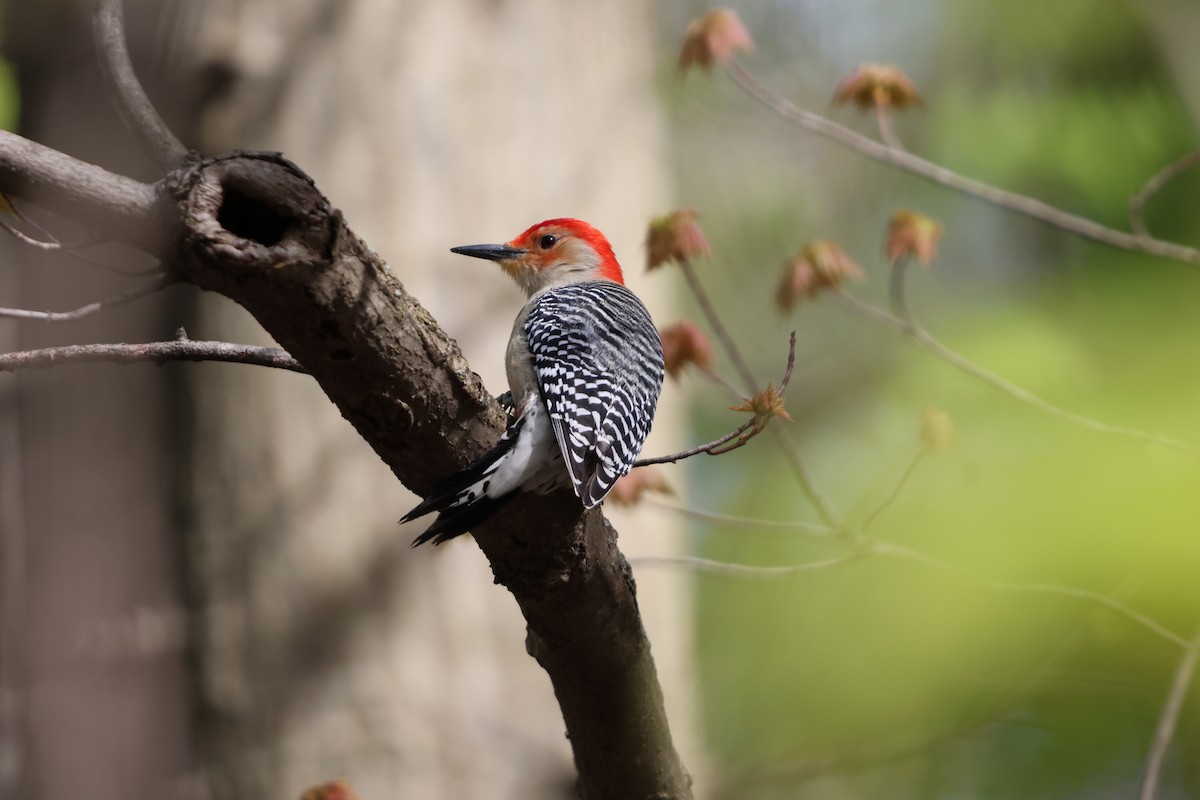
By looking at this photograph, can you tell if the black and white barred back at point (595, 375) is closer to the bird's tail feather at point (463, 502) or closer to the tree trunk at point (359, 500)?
the bird's tail feather at point (463, 502)

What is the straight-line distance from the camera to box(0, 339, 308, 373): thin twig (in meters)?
1.56

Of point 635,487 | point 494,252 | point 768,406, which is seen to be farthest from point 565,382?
point 494,252

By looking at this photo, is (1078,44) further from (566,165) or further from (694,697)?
(694,697)

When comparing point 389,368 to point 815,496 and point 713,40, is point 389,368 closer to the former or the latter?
point 815,496

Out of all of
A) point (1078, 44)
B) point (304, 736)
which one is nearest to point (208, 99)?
point (304, 736)

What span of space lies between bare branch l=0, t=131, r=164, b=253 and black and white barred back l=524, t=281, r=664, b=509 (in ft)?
2.66

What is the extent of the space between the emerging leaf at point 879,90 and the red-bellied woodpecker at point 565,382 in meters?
0.97

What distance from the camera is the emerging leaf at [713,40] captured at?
3.32 m

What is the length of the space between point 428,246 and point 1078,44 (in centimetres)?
371

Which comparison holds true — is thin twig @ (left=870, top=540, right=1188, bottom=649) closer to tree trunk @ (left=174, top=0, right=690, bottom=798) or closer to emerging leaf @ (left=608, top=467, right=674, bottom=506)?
emerging leaf @ (left=608, top=467, right=674, bottom=506)

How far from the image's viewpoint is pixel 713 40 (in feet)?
10.9

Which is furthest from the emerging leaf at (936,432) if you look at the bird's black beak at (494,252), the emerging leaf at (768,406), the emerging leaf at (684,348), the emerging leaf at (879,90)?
the bird's black beak at (494,252)

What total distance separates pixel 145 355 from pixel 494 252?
1943mm

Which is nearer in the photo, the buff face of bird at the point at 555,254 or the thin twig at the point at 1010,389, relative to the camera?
the thin twig at the point at 1010,389
